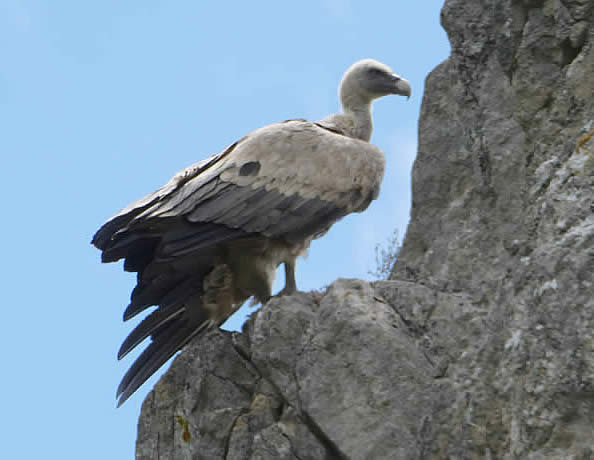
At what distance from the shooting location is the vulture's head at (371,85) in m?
9.41

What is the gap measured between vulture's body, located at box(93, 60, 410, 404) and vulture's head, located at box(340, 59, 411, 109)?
1094 mm

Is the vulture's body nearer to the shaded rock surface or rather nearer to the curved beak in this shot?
the shaded rock surface

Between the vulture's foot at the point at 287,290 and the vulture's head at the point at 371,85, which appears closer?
the vulture's foot at the point at 287,290

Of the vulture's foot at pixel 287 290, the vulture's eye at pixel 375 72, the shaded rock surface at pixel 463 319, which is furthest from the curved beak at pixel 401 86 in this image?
the vulture's foot at pixel 287 290

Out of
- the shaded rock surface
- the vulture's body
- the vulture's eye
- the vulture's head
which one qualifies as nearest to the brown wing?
the vulture's body

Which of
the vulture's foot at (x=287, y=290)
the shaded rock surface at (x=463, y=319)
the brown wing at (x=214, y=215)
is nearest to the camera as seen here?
the shaded rock surface at (x=463, y=319)

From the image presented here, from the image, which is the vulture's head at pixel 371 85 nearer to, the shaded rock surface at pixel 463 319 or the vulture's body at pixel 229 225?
the vulture's body at pixel 229 225

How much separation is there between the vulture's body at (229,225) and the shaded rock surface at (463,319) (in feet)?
1.33

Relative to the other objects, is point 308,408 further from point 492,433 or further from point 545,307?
point 545,307

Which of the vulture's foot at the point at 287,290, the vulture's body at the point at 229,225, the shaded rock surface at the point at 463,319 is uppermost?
the vulture's body at the point at 229,225

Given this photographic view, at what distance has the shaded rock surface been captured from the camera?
466 centimetres

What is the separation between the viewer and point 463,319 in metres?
6.27

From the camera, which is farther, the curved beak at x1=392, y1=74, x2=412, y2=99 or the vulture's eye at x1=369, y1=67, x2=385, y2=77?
the vulture's eye at x1=369, y1=67, x2=385, y2=77

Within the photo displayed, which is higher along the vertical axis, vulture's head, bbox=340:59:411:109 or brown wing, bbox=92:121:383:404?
vulture's head, bbox=340:59:411:109
